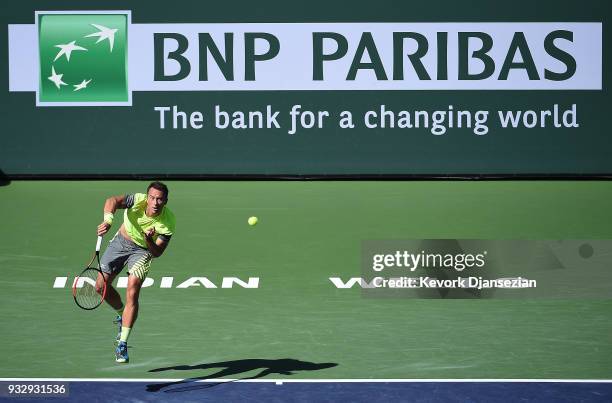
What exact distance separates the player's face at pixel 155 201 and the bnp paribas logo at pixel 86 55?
1076 cm

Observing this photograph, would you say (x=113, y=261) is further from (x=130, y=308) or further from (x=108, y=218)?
(x=108, y=218)

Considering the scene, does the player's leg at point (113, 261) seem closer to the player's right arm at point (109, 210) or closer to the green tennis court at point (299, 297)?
the player's right arm at point (109, 210)

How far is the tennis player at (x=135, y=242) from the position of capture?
34.2ft

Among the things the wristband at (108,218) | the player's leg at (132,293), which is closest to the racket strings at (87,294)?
the player's leg at (132,293)

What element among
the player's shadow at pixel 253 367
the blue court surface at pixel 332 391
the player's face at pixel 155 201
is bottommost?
the blue court surface at pixel 332 391

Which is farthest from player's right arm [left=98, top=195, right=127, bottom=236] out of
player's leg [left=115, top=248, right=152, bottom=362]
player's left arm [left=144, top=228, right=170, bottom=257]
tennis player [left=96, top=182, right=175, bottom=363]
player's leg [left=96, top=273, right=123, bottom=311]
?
player's leg [left=96, top=273, right=123, bottom=311]

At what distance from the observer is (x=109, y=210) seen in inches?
406

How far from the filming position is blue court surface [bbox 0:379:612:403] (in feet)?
32.6

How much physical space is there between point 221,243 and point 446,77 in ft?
20.6

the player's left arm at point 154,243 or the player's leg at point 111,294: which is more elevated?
the player's left arm at point 154,243

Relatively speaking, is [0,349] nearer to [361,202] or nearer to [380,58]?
[361,202]

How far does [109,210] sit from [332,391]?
2.27 m

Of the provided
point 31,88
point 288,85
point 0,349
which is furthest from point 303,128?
point 0,349

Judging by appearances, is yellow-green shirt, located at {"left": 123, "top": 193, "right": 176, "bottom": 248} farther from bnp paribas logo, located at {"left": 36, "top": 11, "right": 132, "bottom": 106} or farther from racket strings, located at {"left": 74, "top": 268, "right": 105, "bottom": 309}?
bnp paribas logo, located at {"left": 36, "top": 11, "right": 132, "bottom": 106}
